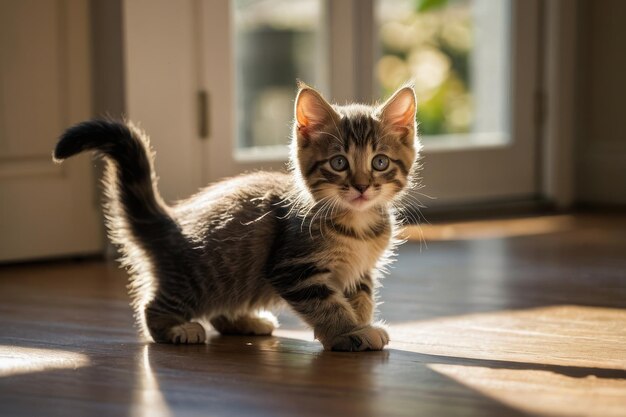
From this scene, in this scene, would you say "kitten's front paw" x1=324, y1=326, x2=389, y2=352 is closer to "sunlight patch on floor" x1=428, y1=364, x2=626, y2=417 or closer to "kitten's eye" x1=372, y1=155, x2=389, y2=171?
"sunlight patch on floor" x1=428, y1=364, x2=626, y2=417

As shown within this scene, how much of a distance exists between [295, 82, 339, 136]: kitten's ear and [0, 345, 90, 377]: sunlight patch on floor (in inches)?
24.2

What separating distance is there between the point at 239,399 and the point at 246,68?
6.99 feet

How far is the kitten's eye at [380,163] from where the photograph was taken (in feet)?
6.54

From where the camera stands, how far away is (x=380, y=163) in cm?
200

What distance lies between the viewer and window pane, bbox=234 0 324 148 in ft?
11.8

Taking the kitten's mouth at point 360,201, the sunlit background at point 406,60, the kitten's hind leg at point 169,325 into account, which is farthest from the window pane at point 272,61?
the kitten's mouth at point 360,201

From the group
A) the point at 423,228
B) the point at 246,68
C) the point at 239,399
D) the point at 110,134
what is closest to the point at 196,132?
the point at 246,68

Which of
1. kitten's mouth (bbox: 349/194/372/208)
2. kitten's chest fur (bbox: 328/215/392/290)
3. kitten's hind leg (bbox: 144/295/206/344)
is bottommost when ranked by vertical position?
kitten's hind leg (bbox: 144/295/206/344)

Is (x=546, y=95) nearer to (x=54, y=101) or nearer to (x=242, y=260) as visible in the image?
(x=54, y=101)

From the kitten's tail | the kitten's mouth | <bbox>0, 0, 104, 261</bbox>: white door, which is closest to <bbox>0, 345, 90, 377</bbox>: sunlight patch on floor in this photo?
the kitten's tail

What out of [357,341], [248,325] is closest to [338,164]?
[357,341]

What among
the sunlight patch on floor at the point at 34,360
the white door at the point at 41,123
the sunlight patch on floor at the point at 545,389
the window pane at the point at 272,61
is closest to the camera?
the sunlight patch on floor at the point at 545,389

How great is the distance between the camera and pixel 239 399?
5.39 ft

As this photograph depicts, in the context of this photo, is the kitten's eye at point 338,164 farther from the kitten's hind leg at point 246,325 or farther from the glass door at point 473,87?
the glass door at point 473,87
